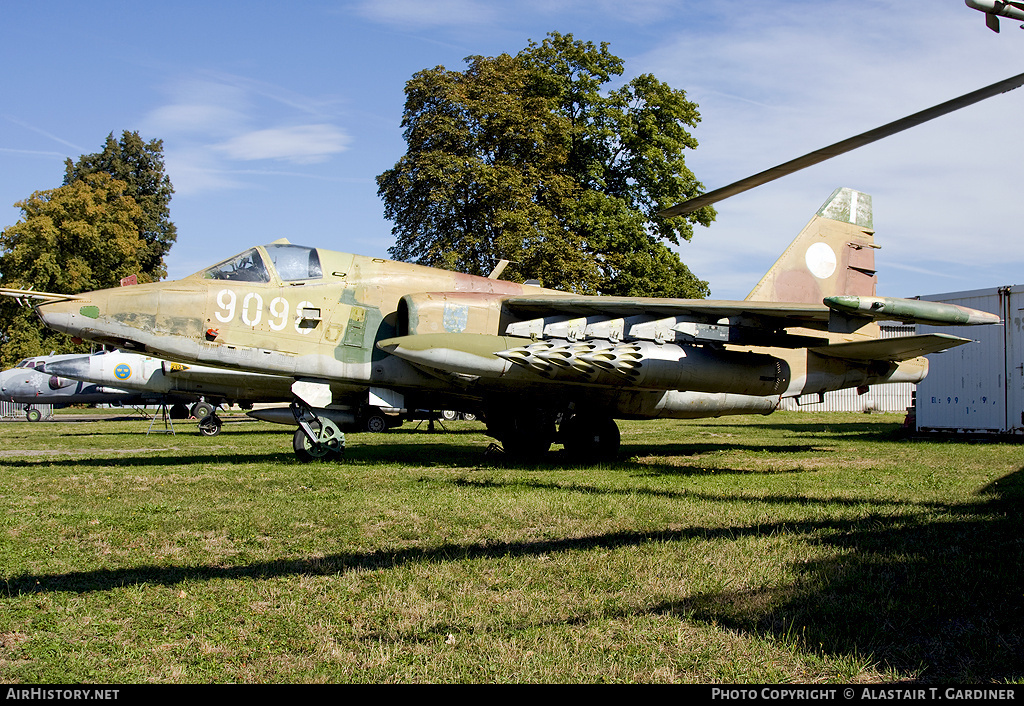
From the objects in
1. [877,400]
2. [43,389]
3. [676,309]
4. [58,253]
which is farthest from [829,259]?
[58,253]

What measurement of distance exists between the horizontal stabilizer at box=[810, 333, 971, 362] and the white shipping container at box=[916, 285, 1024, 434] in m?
7.20

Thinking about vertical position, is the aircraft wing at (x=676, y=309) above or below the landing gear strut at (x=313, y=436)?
above

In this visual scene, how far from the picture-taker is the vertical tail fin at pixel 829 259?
14.4m

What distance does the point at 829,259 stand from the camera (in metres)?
14.6

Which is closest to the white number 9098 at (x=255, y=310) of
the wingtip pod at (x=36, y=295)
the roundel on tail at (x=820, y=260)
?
the wingtip pod at (x=36, y=295)

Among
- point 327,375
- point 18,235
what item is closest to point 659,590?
point 327,375

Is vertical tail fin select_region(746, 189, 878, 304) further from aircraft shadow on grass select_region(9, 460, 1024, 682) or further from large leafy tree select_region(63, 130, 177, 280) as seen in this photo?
large leafy tree select_region(63, 130, 177, 280)

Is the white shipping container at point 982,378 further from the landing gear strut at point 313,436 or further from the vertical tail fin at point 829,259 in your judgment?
the landing gear strut at point 313,436

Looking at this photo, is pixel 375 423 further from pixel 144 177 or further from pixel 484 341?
pixel 144 177

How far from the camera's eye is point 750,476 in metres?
10.9

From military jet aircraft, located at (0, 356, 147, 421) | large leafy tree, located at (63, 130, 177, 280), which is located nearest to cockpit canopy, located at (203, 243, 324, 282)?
military jet aircraft, located at (0, 356, 147, 421)

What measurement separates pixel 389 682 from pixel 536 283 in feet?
36.7

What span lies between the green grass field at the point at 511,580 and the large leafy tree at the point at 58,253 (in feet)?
112
